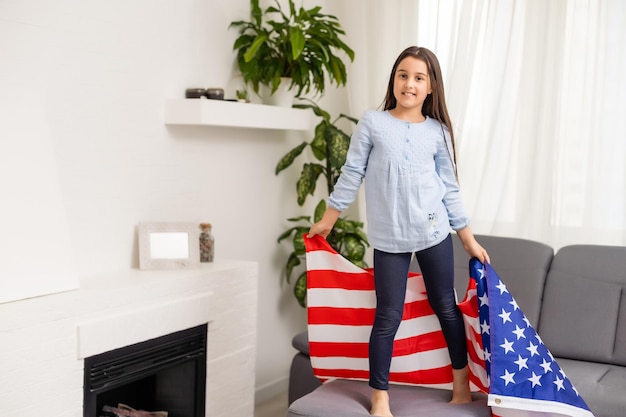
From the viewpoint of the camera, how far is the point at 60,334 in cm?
261

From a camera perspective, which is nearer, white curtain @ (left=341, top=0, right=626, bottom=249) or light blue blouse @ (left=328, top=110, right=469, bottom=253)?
light blue blouse @ (left=328, top=110, right=469, bottom=253)

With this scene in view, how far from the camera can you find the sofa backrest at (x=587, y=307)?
120 inches

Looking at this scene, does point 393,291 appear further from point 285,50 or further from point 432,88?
point 285,50

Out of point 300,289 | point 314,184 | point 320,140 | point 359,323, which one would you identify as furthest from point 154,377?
point 320,140

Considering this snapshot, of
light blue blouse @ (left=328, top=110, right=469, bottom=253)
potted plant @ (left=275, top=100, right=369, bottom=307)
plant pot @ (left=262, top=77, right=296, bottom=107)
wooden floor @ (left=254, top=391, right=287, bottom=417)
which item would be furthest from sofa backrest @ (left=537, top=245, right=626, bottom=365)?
plant pot @ (left=262, top=77, right=296, bottom=107)

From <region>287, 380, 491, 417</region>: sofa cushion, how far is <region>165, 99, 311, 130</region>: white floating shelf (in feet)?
4.03

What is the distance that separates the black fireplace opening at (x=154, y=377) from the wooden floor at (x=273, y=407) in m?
0.60

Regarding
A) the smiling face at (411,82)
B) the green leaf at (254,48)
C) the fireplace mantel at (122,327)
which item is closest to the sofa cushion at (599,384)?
the smiling face at (411,82)

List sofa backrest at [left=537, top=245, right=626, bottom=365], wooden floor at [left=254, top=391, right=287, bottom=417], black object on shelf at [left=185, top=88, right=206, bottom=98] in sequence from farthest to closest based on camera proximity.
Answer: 1. wooden floor at [left=254, top=391, right=287, bottom=417]
2. black object on shelf at [left=185, top=88, right=206, bottom=98]
3. sofa backrest at [left=537, top=245, right=626, bottom=365]

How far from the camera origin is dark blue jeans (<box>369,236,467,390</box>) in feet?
8.38

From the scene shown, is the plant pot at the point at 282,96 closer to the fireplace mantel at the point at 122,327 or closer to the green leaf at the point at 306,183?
the green leaf at the point at 306,183

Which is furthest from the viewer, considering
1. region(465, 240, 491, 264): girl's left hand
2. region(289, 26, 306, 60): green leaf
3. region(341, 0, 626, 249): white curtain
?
region(341, 0, 626, 249): white curtain

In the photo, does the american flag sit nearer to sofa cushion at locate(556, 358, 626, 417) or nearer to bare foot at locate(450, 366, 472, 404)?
bare foot at locate(450, 366, 472, 404)

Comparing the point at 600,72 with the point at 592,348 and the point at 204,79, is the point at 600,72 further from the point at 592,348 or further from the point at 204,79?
the point at 204,79
